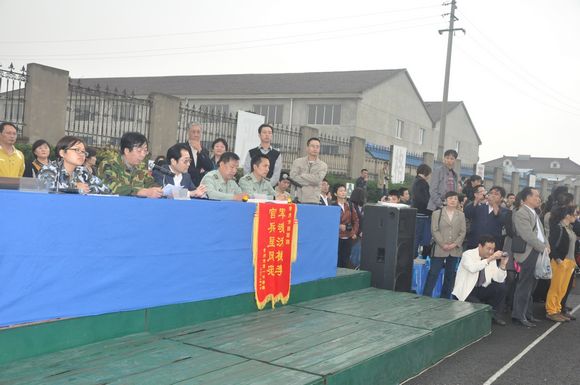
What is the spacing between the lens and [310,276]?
19.3 feet

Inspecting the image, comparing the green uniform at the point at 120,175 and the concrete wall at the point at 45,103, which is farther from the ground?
the concrete wall at the point at 45,103

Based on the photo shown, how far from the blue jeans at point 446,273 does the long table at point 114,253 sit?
354 cm

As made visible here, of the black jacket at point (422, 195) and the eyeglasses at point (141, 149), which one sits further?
the black jacket at point (422, 195)

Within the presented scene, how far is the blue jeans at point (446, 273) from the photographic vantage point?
7461mm

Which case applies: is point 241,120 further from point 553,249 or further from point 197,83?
point 197,83

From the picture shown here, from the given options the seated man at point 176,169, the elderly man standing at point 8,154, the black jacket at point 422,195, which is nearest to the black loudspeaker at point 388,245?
the black jacket at point 422,195

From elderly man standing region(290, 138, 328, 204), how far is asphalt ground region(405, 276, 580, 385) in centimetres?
263

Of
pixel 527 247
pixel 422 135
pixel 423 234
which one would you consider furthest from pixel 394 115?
pixel 527 247

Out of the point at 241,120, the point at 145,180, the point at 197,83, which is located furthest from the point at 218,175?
the point at 197,83

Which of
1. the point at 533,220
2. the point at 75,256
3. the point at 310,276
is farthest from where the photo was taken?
the point at 533,220

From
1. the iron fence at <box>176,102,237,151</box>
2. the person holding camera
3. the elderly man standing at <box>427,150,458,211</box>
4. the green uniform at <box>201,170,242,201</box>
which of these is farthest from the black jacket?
the iron fence at <box>176,102,237,151</box>

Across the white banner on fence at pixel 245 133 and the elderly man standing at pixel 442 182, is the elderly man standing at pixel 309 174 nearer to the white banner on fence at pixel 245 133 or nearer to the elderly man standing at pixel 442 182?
the elderly man standing at pixel 442 182

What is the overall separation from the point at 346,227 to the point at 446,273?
1651 millimetres

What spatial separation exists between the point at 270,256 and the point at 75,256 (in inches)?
80.7
